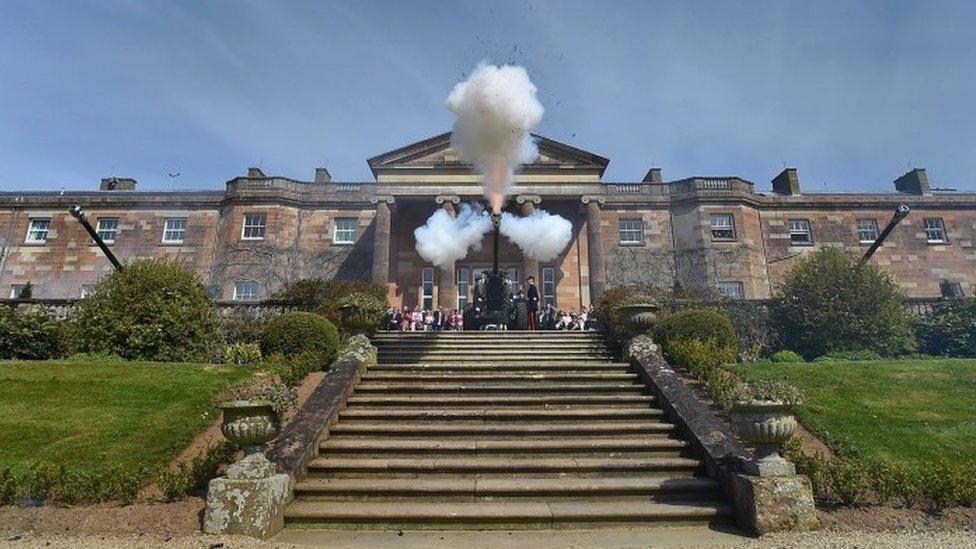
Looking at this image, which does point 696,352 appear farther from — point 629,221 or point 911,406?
point 629,221

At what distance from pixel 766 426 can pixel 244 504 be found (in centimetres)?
578

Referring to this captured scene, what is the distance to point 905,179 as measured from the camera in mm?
32531

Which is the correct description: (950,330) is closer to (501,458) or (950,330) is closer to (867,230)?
(867,230)

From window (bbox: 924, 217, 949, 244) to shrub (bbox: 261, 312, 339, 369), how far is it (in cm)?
3228

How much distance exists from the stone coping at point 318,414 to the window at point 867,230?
95.9ft

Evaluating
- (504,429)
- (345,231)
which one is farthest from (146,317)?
(345,231)

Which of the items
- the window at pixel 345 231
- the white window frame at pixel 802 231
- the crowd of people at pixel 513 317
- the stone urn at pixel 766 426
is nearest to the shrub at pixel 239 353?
the crowd of people at pixel 513 317

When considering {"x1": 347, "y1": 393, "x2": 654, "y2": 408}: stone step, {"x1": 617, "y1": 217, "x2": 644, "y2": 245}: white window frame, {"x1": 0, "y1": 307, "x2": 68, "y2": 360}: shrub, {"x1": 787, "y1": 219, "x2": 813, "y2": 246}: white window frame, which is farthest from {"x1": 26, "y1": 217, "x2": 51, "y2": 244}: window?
{"x1": 787, "y1": 219, "x2": 813, "y2": 246}: white window frame

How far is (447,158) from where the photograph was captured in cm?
2784

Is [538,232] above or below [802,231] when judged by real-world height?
below

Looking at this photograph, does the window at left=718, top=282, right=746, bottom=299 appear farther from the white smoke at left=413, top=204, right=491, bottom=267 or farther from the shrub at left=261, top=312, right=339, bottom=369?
the shrub at left=261, top=312, right=339, bottom=369

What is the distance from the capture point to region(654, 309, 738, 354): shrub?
1288 centimetres

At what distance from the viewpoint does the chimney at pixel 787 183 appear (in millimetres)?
30812

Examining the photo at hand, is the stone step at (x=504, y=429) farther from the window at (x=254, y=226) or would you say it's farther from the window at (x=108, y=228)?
the window at (x=108, y=228)
